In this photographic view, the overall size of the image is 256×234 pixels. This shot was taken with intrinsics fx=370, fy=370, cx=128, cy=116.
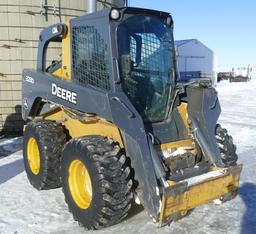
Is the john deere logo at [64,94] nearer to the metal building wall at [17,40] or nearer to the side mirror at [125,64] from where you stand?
the side mirror at [125,64]

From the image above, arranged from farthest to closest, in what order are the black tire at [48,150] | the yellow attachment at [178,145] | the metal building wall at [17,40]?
the metal building wall at [17,40] < the black tire at [48,150] < the yellow attachment at [178,145]

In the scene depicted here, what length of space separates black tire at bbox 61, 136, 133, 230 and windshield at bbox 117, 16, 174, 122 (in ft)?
2.55

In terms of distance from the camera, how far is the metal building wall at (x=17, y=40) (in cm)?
890

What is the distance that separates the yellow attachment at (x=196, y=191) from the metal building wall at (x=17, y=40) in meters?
6.33

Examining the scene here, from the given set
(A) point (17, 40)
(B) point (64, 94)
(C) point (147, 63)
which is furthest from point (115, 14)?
(A) point (17, 40)

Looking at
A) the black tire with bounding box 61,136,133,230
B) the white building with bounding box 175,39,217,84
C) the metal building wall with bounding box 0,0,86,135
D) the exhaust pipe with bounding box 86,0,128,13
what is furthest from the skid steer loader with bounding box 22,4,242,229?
the white building with bounding box 175,39,217,84

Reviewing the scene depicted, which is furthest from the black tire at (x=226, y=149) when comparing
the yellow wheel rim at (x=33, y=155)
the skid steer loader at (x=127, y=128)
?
the yellow wheel rim at (x=33, y=155)

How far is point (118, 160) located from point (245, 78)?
38.8 m

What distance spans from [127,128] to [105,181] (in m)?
0.58

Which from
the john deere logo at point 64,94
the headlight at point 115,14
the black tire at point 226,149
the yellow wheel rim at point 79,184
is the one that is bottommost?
the yellow wheel rim at point 79,184

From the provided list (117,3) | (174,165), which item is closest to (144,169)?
(174,165)

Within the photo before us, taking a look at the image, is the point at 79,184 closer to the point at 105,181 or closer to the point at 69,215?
the point at 69,215

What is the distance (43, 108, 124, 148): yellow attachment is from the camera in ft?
13.5

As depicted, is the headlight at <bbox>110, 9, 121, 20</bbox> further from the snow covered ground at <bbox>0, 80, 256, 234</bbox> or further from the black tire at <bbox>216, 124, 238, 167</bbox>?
the snow covered ground at <bbox>0, 80, 256, 234</bbox>
